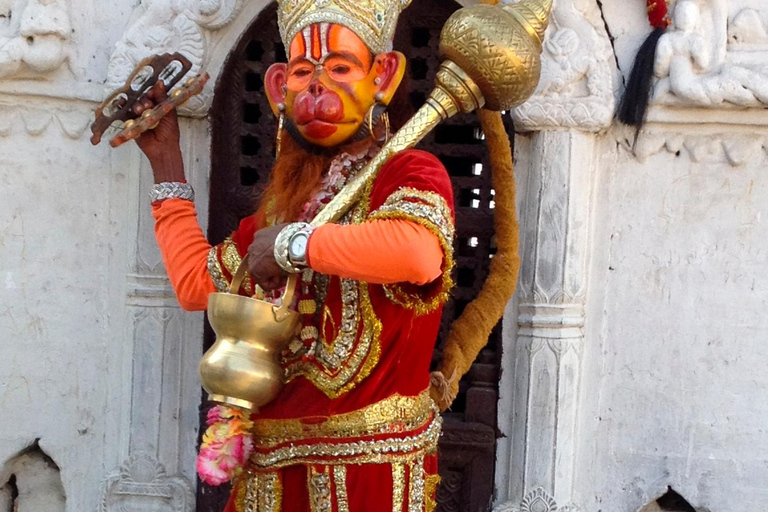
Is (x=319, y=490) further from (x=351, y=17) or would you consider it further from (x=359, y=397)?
(x=351, y=17)

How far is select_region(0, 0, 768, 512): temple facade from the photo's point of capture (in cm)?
302

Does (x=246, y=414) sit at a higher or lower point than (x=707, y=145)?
lower

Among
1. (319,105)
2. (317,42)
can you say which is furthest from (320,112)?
(317,42)

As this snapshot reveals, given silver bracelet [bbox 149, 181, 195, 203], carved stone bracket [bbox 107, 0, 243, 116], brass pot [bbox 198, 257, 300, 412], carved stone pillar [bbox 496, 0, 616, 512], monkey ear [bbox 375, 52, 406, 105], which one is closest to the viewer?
brass pot [bbox 198, 257, 300, 412]

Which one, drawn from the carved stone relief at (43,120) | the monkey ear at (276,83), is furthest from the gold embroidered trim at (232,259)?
the carved stone relief at (43,120)

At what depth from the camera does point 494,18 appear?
7.84ft

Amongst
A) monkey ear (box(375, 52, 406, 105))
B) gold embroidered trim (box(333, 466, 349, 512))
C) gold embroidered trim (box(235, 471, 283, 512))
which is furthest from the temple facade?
gold embroidered trim (box(333, 466, 349, 512))

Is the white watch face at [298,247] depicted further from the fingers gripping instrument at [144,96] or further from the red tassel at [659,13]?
the red tassel at [659,13]

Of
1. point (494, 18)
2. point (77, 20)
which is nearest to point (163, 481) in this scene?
point (77, 20)

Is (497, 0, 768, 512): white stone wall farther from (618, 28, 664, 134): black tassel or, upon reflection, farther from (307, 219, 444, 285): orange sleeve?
(307, 219, 444, 285): orange sleeve

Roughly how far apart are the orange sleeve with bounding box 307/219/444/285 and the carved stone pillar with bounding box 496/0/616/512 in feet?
3.19

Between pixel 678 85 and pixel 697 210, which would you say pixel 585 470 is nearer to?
pixel 697 210

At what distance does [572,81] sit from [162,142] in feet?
4.43

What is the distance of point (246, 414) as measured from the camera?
95.3 inches
